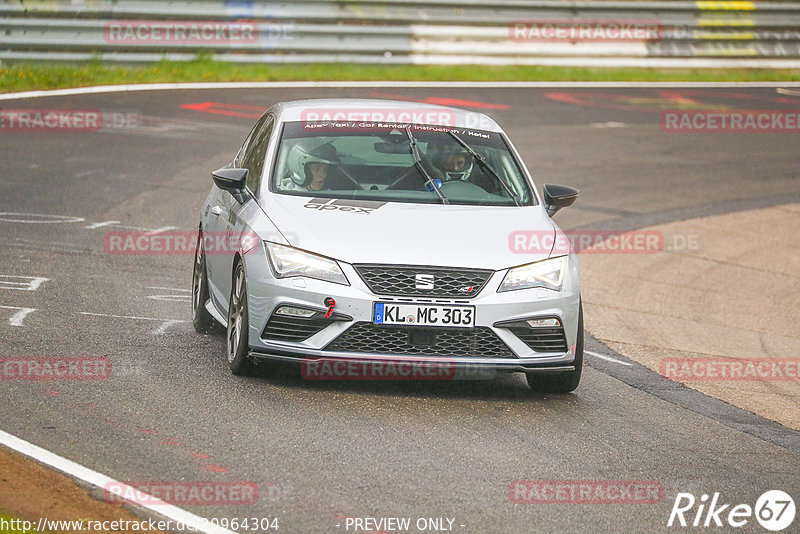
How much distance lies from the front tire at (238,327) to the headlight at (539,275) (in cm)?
149

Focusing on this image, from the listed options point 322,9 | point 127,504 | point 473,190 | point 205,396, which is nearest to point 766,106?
point 322,9

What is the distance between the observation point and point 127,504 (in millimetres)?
5824

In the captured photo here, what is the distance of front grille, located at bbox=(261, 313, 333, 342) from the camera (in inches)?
309

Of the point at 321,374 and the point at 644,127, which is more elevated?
the point at 321,374

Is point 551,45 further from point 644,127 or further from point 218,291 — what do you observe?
point 218,291

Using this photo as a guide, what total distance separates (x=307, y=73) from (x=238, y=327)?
734 inches

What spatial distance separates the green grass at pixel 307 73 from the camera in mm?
23844

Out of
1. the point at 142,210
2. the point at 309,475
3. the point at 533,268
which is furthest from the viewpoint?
the point at 142,210

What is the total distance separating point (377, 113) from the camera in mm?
9680

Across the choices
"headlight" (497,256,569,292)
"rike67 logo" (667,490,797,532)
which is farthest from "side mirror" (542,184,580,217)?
"rike67 logo" (667,490,797,532)

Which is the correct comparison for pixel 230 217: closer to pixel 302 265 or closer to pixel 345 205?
pixel 345 205

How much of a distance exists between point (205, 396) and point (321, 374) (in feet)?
2.83

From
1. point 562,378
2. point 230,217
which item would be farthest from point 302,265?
point 562,378

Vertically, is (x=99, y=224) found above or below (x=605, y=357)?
below
